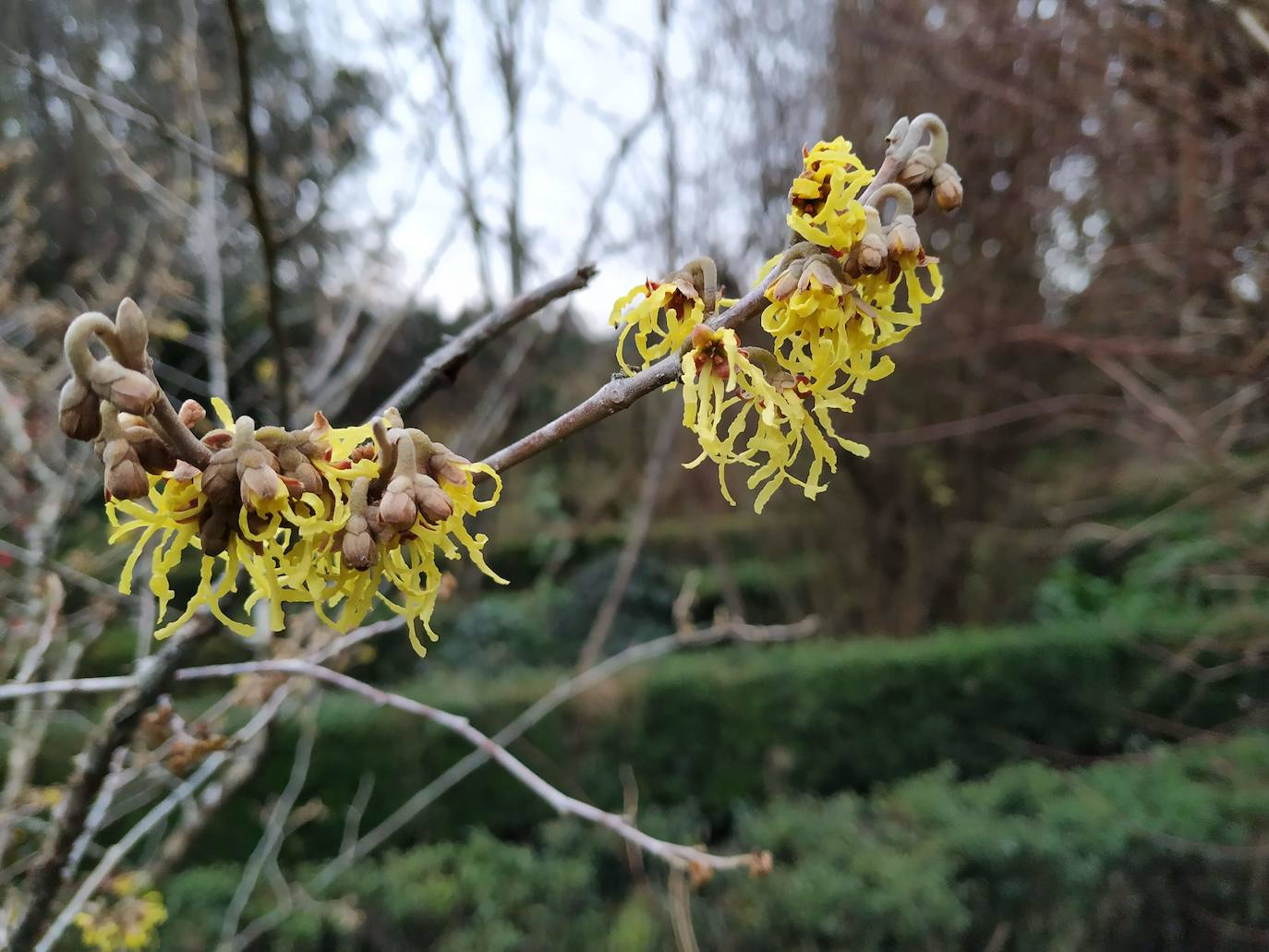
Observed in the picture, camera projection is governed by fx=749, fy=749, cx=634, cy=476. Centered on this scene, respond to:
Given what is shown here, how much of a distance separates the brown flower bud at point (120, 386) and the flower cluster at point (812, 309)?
1.05 ft

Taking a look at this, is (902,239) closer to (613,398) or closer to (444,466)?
(613,398)

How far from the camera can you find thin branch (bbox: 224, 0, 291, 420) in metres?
1.06

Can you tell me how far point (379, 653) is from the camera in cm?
547

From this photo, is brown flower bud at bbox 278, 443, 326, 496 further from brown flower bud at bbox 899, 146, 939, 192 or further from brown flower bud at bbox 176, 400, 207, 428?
brown flower bud at bbox 899, 146, 939, 192

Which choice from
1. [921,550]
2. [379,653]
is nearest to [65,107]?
[379,653]

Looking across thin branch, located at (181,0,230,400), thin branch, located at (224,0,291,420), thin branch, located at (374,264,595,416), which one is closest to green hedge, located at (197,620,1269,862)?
thin branch, located at (181,0,230,400)

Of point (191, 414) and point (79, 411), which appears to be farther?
point (191, 414)

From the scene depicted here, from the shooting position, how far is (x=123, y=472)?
438 mm

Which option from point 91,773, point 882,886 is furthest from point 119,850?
point 882,886

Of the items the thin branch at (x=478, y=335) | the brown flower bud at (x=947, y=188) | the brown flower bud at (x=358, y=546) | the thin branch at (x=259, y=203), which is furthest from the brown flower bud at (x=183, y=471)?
the thin branch at (x=259, y=203)

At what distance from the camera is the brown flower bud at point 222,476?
476 millimetres

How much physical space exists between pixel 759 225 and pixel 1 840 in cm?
485

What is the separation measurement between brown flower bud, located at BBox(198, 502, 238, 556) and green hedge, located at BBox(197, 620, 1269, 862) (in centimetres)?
346

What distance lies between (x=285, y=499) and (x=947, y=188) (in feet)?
1.74
